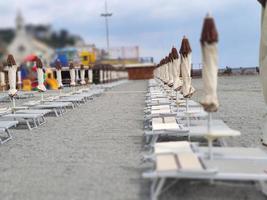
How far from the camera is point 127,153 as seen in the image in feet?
20.9

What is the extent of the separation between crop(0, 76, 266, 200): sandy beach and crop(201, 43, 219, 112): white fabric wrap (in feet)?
3.37

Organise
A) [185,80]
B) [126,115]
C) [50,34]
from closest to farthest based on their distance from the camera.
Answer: [50,34]
[185,80]
[126,115]

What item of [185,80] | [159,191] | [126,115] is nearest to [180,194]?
[159,191]

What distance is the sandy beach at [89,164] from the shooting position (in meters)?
4.42

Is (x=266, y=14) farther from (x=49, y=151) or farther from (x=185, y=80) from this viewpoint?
(x=49, y=151)

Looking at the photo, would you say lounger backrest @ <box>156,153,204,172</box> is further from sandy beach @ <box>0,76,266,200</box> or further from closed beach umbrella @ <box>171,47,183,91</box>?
closed beach umbrella @ <box>171,47,183,91</box>

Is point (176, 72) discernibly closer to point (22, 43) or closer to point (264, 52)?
point (264, 52)

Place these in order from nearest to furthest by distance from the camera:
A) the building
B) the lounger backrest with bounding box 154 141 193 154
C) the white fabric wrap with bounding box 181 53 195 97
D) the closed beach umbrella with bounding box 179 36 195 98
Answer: the building → the lounger backrest with bounding box 154 141 193 154 → the closed beach umbrella with bounding box 179 36 195 98 → the white fabric wrap with bounding box 181 53 195 97

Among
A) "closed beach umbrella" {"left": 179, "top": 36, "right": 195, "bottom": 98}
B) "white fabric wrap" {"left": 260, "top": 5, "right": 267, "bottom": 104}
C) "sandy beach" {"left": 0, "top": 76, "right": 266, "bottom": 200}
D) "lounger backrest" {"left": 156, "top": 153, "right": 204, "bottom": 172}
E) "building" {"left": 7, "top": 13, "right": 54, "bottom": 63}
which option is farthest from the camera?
"closed beach umbrella" {"left": 179, "top": 36, "right": 195, "bottom": 98}

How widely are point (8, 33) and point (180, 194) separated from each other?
3.00 meters

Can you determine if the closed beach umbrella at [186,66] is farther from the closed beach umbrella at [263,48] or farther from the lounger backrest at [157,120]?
the closed beach umbrella at [263,48]

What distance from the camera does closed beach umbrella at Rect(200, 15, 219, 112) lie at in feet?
14.5

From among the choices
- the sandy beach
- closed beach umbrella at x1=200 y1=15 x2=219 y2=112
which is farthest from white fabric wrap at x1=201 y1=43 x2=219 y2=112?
the sandy beach

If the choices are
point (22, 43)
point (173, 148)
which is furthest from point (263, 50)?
point (22, 43)
